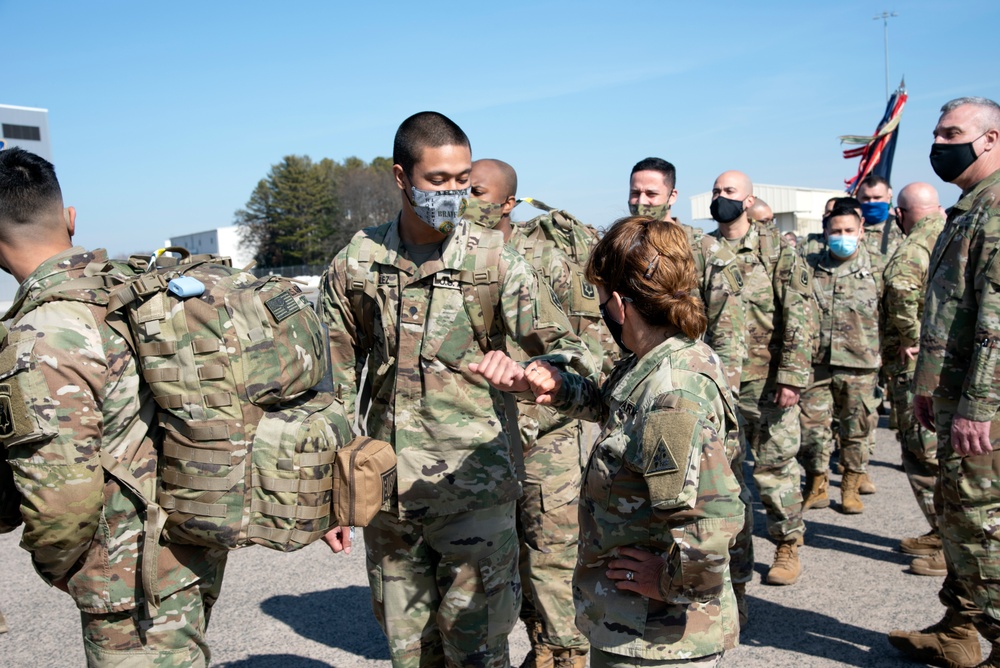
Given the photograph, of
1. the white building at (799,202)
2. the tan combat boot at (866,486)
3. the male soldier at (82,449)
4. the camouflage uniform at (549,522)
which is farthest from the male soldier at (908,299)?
the white building at (799,202)

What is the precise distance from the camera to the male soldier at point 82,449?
2.27m

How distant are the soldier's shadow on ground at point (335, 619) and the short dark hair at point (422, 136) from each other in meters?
2.70

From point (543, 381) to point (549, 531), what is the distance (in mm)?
1843

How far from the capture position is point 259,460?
259 cm

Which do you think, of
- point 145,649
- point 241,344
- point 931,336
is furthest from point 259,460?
point 931,336

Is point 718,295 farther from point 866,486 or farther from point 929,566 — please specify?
point 866,486

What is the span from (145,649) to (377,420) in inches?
45.6

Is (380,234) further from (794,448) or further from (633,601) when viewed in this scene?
(794,448)

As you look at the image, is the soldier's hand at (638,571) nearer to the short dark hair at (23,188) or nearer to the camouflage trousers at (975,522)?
the camouflage trousers at (975,522)

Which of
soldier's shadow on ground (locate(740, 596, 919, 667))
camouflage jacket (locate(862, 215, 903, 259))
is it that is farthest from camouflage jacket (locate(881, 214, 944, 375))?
soldier's shadow on ground (locate(740, 596, 919, 667))

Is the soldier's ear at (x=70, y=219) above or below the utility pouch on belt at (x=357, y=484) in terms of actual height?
above

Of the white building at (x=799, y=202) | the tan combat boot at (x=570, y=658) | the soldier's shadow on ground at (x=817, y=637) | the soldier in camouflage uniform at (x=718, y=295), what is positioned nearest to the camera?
the tan combat boot at (x=570, y=658)

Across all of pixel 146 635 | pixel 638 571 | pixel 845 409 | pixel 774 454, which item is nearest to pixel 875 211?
pixel 845 409

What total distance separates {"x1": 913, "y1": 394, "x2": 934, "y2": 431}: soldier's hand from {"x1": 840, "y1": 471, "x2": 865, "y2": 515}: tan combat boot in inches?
120
